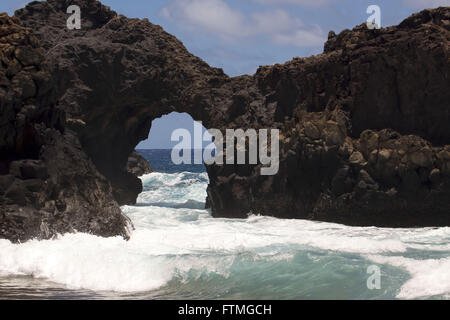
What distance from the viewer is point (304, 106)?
20.9 meters

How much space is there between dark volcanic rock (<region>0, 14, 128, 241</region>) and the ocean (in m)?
0.50

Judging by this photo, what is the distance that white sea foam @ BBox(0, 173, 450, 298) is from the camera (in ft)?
32.9

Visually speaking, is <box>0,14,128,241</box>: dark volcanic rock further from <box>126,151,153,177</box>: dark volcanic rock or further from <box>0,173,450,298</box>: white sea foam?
<box>126,151,153,177</box>: dark volcanic rock

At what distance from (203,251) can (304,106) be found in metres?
9.20

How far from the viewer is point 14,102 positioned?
496 inches

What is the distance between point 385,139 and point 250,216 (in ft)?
18.7

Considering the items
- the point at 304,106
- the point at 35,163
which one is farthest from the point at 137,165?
the point at 35,163

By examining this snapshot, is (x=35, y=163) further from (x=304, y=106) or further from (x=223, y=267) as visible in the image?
(x=304, y=106)

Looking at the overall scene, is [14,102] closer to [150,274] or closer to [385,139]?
[150,274]

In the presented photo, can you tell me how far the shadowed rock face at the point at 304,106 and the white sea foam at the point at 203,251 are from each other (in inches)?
→ 49.2
